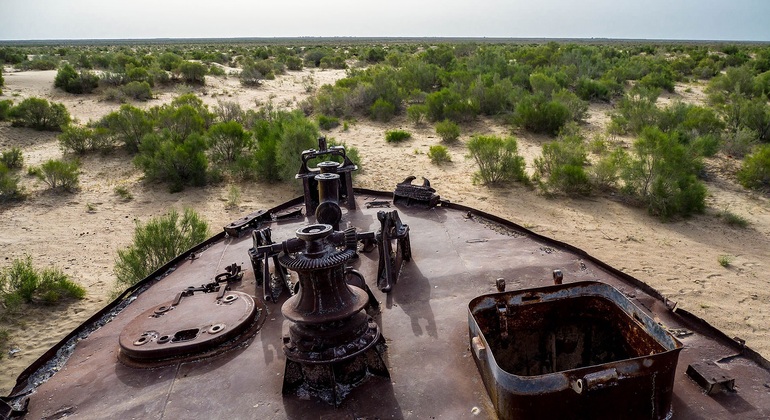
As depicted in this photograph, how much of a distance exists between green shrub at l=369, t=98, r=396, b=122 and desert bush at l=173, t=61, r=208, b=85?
13.6 metres

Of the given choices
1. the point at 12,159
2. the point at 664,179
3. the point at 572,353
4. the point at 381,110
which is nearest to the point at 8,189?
the point at 12,159

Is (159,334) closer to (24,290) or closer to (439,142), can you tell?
(24,290)

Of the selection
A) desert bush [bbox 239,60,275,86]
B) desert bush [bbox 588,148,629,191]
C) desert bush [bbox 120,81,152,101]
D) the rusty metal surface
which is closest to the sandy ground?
desert bush [bbox 588,148,629,191]

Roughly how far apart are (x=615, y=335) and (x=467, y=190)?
9.04 metres

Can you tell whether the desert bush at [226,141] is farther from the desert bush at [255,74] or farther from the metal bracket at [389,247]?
the desert bush at [255,74]

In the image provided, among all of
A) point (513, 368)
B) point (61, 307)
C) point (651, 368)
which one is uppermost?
point (651, 368)

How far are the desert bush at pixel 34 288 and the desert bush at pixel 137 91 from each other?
17.2 m

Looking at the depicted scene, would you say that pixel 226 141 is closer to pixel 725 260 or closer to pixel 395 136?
pixel 395 136

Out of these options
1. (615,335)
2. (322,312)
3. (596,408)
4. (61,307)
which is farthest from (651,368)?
(61,307)

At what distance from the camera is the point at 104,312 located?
370 cm

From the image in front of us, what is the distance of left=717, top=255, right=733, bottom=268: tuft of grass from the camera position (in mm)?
7911

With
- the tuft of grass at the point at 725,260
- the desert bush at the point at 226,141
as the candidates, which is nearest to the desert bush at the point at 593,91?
the tuft of grass at the point at 725,260

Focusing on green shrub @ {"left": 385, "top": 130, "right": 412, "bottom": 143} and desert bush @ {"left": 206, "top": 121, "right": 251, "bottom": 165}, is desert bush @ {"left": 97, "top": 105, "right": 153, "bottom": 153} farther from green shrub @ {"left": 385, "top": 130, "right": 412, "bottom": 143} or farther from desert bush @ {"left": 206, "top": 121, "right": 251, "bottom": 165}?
green shrub @ {"left": 385, "top": 130, "right": 412, "bottom": 143}

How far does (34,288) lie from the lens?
23.8ft
